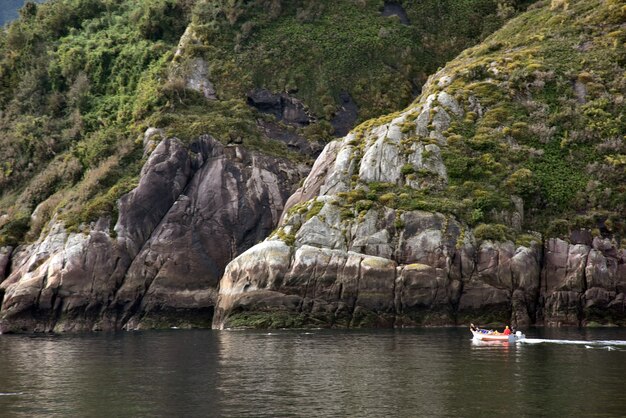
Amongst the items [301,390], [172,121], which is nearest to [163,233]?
[172,121]

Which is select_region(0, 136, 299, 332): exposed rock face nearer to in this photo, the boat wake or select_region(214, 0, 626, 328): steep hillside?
select_region(214, 0, 626, 328): steep hillside

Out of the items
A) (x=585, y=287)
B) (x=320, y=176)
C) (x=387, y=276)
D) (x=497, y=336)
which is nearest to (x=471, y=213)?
(x=387, y=276)

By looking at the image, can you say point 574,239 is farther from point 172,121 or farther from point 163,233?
point 172,121

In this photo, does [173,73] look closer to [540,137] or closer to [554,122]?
[540,137]

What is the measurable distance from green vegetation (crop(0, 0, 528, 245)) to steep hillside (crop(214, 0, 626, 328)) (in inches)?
919

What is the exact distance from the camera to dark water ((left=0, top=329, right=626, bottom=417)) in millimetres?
39344

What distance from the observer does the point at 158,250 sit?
96188 mm

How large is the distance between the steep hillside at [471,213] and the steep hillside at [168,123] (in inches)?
433

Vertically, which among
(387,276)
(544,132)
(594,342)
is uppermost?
(544,132)

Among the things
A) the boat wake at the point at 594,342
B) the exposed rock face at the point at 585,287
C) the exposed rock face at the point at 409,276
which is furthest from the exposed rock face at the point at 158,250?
the boat wake at the point at 594,342

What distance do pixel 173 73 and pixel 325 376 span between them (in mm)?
83603

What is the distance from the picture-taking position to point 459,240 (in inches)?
3191

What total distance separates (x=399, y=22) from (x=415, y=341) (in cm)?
8490

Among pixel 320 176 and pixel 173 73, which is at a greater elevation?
pixel 173 73
